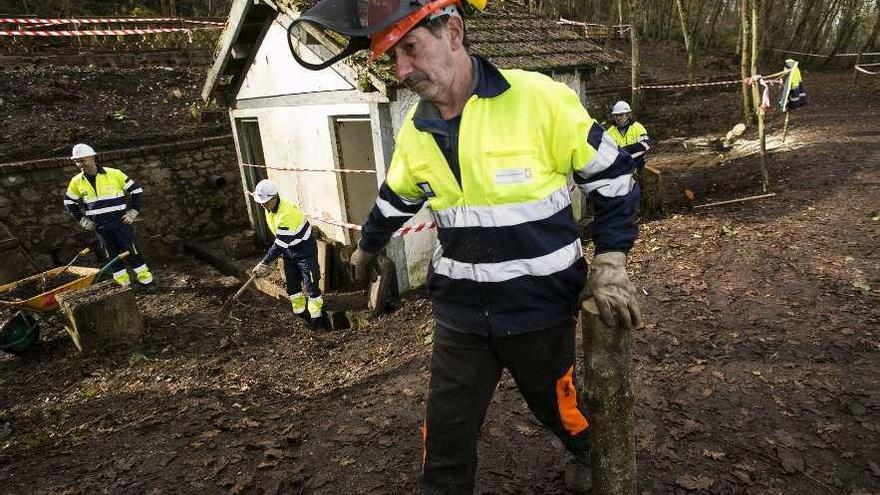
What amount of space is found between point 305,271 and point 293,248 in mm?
Result: 331

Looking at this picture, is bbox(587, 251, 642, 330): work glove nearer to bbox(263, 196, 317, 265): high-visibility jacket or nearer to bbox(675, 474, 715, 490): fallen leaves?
bbox(675, 474, 715, 490): fallen leaves

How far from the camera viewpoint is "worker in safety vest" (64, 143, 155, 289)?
7.43 m

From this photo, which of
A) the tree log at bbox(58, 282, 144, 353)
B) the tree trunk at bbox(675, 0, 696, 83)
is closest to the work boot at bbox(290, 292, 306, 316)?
the tree log at bbox(58, 282, 144, 353)

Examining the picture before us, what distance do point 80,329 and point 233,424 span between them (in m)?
3.01

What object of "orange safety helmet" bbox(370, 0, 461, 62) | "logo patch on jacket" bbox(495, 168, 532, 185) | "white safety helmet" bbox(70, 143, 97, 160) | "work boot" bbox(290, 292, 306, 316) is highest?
"orange safety helmet" bbox(370, 0, 461, 62)

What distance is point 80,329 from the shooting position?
18.8 ft

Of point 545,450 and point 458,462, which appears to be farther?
point 545,450

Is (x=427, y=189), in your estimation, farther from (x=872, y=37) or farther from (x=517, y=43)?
(x=872, y=37)

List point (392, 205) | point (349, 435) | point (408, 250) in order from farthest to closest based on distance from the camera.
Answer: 1. point (408, 250)
2. point (349, 435)
3. point (392, 205)

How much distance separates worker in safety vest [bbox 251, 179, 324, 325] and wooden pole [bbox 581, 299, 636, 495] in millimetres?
4884

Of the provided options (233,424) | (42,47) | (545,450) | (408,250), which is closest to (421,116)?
(545,450)

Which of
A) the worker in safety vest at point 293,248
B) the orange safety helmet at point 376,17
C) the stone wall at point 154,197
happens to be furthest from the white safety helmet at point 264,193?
the stone wall at point 154,197

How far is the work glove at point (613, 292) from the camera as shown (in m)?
1.83

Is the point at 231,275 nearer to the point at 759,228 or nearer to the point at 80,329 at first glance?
the point at 80,329
